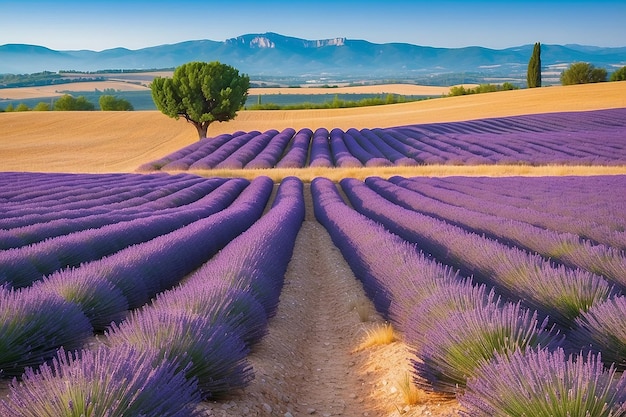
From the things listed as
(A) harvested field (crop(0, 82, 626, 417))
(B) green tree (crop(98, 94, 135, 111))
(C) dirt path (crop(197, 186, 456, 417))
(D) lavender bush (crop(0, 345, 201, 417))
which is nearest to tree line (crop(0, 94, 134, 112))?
(B) green tree (crop(98, 94, 135, 111))

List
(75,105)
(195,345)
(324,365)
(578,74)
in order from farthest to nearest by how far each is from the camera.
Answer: (578,74), (75,105), (324,365), (195,345)

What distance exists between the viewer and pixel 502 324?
3.21 metres

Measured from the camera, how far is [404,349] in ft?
14.8

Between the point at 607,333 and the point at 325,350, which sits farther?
the point at 325,350

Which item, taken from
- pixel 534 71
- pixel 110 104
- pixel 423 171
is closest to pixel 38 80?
pixel 110 104

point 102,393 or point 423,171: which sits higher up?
point 102,393

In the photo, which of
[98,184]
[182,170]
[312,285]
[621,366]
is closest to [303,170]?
[182,170]

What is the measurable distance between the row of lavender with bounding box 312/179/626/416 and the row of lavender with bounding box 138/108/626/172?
56.7ft

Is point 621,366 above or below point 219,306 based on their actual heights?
below

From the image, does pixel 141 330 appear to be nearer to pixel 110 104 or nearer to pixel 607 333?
pixel 607 333

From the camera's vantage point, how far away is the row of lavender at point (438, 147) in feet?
Answer: 78.2

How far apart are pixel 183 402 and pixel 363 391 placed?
1.96 m

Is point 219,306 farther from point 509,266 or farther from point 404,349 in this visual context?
point 509,266

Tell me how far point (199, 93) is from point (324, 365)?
3712 cm
